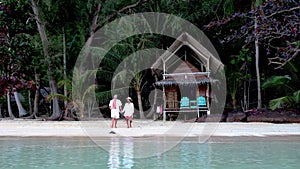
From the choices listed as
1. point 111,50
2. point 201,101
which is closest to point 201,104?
point 201,101

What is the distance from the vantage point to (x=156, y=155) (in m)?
12.1

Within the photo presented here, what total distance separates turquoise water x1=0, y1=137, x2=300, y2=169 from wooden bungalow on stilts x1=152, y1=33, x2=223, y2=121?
6311 mm

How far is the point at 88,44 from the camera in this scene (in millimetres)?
25672

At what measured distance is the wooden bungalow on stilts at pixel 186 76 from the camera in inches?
853

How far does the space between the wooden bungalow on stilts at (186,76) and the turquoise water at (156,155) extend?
631cm

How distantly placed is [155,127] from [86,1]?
10354 millimetres

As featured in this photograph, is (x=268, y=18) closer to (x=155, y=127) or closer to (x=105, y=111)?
(x=155, y=127)

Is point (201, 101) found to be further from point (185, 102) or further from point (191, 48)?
point (191, 48)

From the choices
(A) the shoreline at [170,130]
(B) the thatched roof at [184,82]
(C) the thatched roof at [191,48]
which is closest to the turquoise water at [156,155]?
(A) the shoreline at [170,130]

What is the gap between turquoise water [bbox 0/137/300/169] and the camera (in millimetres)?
10602

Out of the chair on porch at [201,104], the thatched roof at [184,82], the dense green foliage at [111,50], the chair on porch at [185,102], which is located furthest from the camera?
the dense green foliage at [111,50]

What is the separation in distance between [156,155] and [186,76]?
10.2 metres

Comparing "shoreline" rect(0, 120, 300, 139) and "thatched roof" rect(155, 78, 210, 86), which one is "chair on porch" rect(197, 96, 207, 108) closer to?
"thatched roof" rect(155, 78, 210, 86)

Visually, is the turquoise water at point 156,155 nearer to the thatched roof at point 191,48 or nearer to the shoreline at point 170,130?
the shoreline at point 170,130
